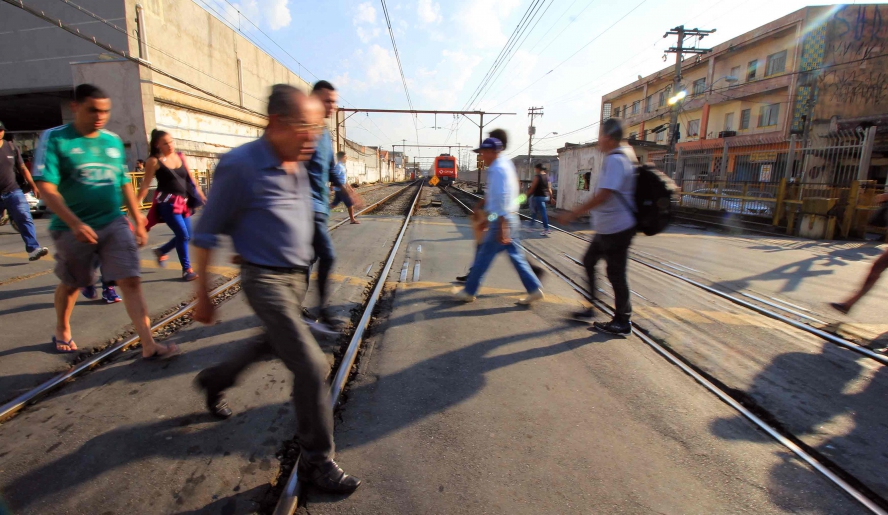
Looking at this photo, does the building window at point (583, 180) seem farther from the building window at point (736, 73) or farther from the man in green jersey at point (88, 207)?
the building window at point (736, 73)

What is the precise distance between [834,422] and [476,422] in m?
2.22

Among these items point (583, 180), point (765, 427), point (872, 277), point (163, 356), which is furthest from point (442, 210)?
point (765, 427)

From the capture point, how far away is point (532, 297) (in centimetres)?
498

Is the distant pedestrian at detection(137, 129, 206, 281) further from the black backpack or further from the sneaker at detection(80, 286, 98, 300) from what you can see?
the black backpack

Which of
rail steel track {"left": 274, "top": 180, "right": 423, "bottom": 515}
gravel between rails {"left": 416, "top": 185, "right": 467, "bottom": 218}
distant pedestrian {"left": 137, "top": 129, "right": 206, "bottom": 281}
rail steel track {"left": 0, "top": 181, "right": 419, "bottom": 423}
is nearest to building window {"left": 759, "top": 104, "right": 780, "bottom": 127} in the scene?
gravel between rails {"left": 416, "top": 185, "right": 467, "bottom": 218}

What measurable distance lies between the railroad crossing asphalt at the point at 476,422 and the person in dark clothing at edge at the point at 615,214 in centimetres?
37

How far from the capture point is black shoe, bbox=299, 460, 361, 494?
2.06 meters

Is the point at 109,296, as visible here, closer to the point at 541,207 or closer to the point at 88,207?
the point at 88,207

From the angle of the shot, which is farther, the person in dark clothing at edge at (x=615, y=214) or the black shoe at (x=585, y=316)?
the black shoe at (x=585, y=316)

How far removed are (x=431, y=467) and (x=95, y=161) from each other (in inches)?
120

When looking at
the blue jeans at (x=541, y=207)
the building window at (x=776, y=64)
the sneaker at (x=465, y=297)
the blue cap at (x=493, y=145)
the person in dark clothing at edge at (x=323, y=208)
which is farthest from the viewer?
the building window at (x=776, y=64)

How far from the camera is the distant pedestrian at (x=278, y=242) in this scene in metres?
1.96

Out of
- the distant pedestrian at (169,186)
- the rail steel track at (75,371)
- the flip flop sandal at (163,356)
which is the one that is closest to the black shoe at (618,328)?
the rail steel track at (75,371)

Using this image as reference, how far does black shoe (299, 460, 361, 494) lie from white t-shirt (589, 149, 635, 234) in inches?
115
